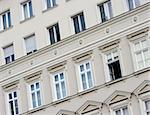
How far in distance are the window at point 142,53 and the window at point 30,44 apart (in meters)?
9.18

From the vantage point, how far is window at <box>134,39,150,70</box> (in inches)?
1548

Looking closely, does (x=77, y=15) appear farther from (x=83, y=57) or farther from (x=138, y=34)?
(x=138, y=34)

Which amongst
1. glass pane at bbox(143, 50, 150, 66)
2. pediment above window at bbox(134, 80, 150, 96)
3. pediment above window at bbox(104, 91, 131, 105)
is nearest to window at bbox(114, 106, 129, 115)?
pediment above window at bbox(104, 91, 131, 105)

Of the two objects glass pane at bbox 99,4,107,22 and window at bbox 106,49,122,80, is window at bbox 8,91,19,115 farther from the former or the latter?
glass pane at bbox 99,4,107,22

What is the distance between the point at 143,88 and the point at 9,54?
1297cm

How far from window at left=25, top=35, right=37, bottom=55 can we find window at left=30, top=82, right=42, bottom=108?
269cm

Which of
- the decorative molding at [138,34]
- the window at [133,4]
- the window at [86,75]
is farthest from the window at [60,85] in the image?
the window at [133,4]

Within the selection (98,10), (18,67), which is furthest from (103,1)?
(18,67)

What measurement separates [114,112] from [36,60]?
324 inches

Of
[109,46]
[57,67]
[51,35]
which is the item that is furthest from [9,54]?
[109,46]

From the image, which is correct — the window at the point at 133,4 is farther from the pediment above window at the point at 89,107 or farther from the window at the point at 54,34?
the pediment above window at the point at 89,107

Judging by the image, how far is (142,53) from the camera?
39.6m

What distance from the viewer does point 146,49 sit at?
39375 millimetres

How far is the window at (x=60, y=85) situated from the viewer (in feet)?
142
